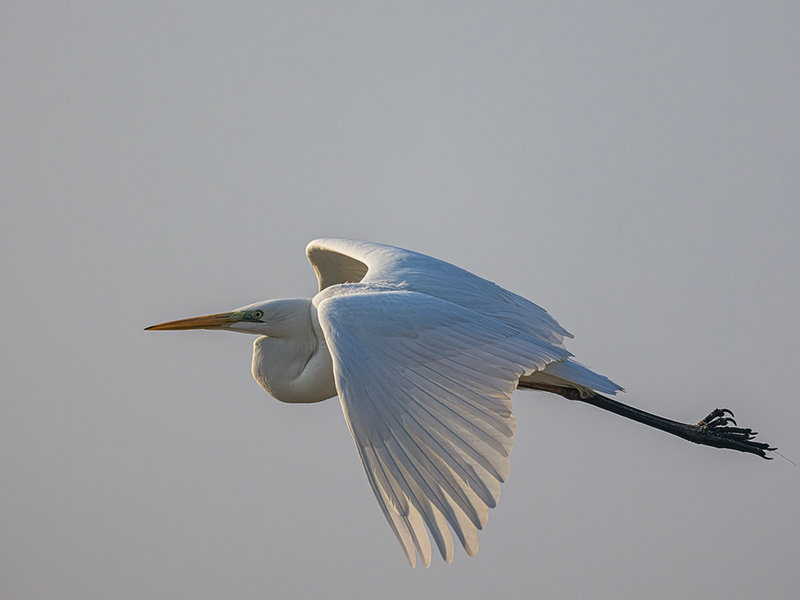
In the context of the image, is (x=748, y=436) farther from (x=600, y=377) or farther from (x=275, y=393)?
(x=275, y=393)

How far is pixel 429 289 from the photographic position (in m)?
5.38

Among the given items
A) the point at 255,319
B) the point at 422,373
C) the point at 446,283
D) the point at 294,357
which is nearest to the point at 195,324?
the point at 255,319

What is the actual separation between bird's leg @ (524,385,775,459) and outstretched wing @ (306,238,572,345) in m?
0.58

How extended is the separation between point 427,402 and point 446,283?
172 centimetres

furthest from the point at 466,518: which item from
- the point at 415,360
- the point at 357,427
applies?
the point at 415,360

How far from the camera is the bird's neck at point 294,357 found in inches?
226

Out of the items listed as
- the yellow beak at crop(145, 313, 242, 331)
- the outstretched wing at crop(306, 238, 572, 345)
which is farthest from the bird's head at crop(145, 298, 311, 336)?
the outstretched wing at crop(306, 238, 572, 345)

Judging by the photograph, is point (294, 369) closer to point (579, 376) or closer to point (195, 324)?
point (195, 324)

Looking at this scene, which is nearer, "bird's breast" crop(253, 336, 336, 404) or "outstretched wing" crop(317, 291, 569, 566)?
"outstretched wing" crop(317, 291, 569, 566)

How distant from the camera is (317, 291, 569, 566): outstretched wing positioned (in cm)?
360

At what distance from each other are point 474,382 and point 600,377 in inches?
56.7

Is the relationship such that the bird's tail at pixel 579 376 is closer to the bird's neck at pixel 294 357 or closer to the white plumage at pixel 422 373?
the white plumage at pixel 422 373

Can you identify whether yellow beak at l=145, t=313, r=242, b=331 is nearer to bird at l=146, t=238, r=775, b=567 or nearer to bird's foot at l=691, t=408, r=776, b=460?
bird at l=146, t=238, r=775, b=567

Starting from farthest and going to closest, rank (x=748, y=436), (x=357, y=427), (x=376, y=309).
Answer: (x=748, y=436) → (x=376, y=309) → (x=357, y=427)
